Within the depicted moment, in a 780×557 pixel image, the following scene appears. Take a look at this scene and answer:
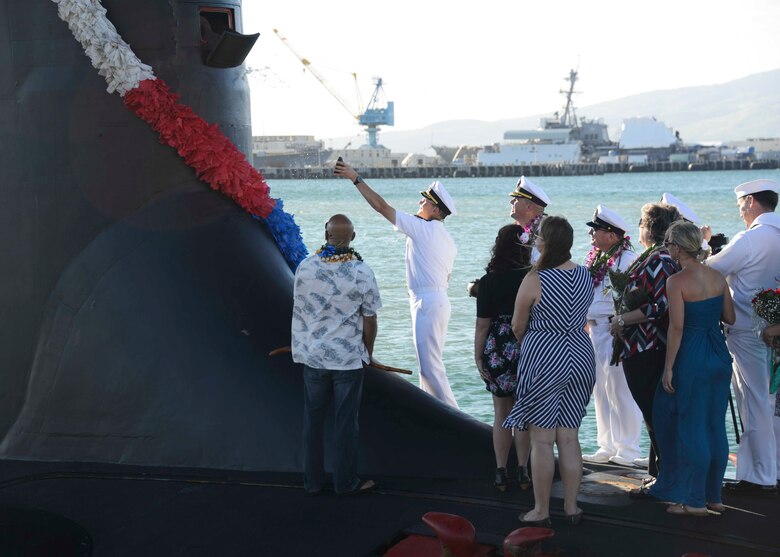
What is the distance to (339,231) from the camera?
17.2ft

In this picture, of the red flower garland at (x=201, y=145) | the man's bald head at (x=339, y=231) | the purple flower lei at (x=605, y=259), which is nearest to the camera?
the man's bald head at (x=339, y=231)

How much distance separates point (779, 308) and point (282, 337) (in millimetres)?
2773

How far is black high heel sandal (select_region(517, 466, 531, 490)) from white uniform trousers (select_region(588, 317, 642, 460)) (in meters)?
1.47

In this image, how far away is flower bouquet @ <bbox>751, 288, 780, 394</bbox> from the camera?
5.61 m

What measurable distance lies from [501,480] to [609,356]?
1.70 meters

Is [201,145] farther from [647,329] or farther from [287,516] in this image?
[647,329]

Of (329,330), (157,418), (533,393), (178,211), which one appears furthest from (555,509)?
(178,211)

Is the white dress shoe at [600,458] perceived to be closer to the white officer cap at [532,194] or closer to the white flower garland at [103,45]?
the white officer cap at [532,194]

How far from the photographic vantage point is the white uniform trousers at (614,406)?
22.7 ft

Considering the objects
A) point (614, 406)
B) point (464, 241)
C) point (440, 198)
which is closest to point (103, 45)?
point (440, 198)

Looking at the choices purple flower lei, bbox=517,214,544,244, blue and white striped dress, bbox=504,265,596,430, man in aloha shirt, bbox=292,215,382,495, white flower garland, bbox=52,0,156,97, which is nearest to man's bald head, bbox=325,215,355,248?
man in aloha shirt, bbox=292,215,382,495

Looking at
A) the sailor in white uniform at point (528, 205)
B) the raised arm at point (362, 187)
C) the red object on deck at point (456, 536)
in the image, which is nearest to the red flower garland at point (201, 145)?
the raised arm at point (362, 187)

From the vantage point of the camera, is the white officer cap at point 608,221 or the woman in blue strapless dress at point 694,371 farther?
the white officer cap at point 608,221

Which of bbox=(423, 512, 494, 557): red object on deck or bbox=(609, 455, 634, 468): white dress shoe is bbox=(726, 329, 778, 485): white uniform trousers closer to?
bbox=(609, 455, 634, 468): white dress shoe
